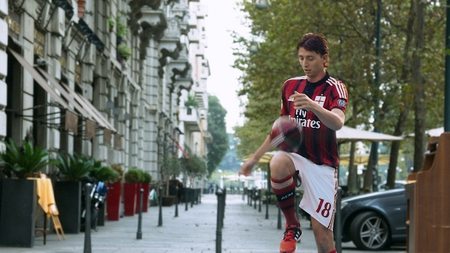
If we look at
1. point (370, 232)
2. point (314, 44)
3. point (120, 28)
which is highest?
point (120, 28)

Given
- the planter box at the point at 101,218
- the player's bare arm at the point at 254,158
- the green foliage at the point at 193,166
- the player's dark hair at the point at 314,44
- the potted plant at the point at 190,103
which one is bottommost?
the planter box at the point at 101,218

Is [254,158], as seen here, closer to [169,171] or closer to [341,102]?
[341,102]

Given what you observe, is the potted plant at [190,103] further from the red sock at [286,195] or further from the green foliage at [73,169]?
the red sock at [286,195]

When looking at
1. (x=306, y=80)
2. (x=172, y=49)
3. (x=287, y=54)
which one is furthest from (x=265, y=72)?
(x=306, y=80)

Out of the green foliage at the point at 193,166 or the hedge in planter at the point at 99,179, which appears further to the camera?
the green foliage at the point at 193,166

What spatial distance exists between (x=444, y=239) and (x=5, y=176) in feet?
30.3

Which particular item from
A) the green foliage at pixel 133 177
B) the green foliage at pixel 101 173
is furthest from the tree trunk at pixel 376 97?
the green foliage at pixel 101 173

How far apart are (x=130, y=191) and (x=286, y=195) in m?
26.8

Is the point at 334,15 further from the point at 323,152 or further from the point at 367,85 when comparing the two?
the point at 323,152

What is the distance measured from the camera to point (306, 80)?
674 centimetres

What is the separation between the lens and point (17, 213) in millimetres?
15484

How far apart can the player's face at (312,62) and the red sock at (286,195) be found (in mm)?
682

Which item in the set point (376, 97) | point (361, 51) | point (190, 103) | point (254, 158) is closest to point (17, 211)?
point (254, 158)

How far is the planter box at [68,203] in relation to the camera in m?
19.5
